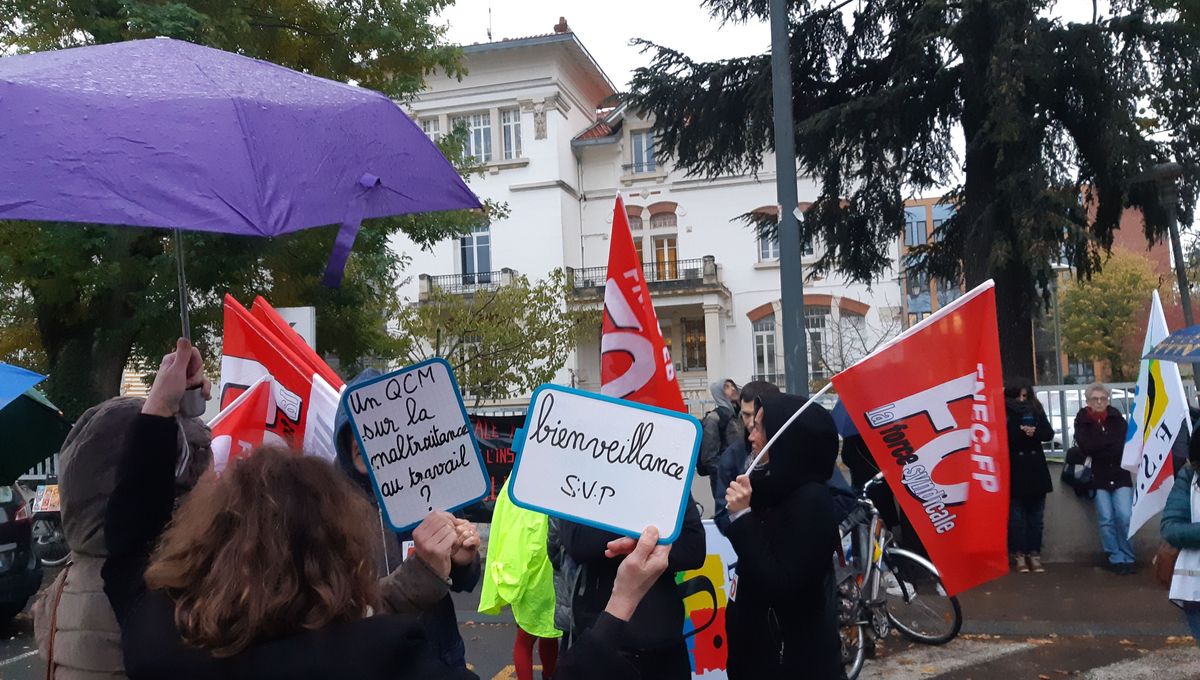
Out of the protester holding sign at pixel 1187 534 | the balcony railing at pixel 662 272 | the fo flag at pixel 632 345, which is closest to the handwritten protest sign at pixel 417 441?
the fo flag at pixel 632 345

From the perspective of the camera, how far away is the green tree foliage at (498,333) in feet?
89.6

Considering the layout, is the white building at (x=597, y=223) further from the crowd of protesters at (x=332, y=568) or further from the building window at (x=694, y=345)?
the crowd of protesters at (x=332, y=568)

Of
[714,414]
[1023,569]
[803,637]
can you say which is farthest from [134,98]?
[1023,569]

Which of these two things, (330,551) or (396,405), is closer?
(330,551)

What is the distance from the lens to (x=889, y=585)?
7793 mm

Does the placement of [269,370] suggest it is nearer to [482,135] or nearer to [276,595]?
[276,595]

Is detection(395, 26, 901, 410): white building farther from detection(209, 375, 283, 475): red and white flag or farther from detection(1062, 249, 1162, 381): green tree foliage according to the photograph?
detection(209, 375, 283, 475): red and white flag

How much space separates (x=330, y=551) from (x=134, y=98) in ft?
3.80

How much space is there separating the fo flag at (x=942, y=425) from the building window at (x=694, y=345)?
3582 cm

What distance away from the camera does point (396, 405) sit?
3.01m

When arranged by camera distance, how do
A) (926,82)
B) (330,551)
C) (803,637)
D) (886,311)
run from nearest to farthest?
(330,551) < (803,637) < (926,82) < (886,311)

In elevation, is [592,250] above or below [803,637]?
above

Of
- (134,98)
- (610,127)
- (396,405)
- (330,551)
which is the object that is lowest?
(330,551)

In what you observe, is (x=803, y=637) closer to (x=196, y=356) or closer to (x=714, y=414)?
(x=196, y=356)
